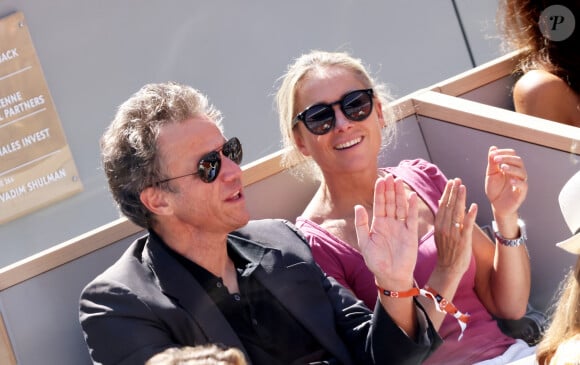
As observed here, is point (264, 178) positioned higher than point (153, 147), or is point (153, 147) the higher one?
point (153, 147)

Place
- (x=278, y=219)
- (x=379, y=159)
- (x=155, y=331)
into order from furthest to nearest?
(x=379, y=159), (x=278, y=219), (x=155, y=331)

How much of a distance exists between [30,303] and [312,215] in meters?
0.89

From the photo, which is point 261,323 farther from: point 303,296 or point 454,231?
point 454,231

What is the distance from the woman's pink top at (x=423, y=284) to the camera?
9.57ft

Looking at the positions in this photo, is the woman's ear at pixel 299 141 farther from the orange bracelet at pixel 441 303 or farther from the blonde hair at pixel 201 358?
the blonde hair at pixel 201 358

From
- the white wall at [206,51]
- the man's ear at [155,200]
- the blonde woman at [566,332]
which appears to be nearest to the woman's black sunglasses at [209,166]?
the man's ear at [155,200]

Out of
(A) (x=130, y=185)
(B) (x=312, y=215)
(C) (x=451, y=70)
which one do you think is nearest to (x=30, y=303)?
(A) (x=130, y=185)

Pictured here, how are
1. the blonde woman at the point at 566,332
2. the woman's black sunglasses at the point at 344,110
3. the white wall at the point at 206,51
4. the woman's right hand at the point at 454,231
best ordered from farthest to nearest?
the white wall at the point at 206,51 < the woman's black sunglasses at the point at 344,110 < the woman's right hand at the point at 454,231 < the blonde woman at the point at 566,332

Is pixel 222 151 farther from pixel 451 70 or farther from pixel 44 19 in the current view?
pixel 451 70

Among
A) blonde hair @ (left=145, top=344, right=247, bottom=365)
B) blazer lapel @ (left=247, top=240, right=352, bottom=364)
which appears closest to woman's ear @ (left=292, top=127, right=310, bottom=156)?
blazer lapel @ (left=247, top=240, right=352, bottom=364)

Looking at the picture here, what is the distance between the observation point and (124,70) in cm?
457

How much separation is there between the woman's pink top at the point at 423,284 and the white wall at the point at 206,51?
174 cm

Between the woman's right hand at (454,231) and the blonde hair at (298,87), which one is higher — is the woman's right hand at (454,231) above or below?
below

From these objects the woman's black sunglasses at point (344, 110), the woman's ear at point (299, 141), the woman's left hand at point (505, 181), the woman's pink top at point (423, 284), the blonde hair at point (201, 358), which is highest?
the woman's black sunglasses at point (344, 110)
